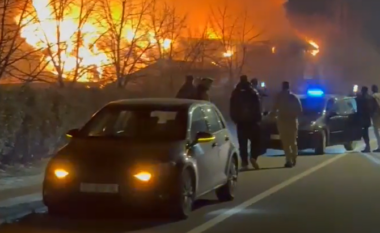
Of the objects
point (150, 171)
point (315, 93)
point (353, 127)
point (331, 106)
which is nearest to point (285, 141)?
point (331, 106)

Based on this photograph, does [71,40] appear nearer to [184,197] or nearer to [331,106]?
[331,106]

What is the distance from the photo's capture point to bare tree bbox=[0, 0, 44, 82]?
1457cm

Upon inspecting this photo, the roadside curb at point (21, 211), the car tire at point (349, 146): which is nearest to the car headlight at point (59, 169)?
the roadside curb at point (21, 211)

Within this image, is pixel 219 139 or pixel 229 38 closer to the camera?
pixel 219 139

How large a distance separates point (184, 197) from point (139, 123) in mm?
1321

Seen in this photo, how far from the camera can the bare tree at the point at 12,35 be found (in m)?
14.6

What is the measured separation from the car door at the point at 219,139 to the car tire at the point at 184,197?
40.9 inches

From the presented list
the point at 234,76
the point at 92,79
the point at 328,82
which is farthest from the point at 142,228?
the point at 328,82

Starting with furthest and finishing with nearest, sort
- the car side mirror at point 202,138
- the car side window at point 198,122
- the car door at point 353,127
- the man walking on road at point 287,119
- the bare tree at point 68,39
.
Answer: the car door at point 353,127 → the bare tree at point 68,39 → the man walking on road at point 287,119 → the car side window at point 198,122 → the car side mirror at point 202,138

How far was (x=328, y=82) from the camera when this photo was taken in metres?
60.7

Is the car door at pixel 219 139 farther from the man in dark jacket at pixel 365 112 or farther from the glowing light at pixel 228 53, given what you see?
the glowing light at pixel 228 53

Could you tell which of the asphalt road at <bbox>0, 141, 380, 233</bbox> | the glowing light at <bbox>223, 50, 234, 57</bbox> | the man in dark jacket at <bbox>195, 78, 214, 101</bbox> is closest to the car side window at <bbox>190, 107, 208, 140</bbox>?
the asphalt road at <bbox>0, 141, 380, 233</bbox>

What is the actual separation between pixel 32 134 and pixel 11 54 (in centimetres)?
178

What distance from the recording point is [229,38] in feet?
105
